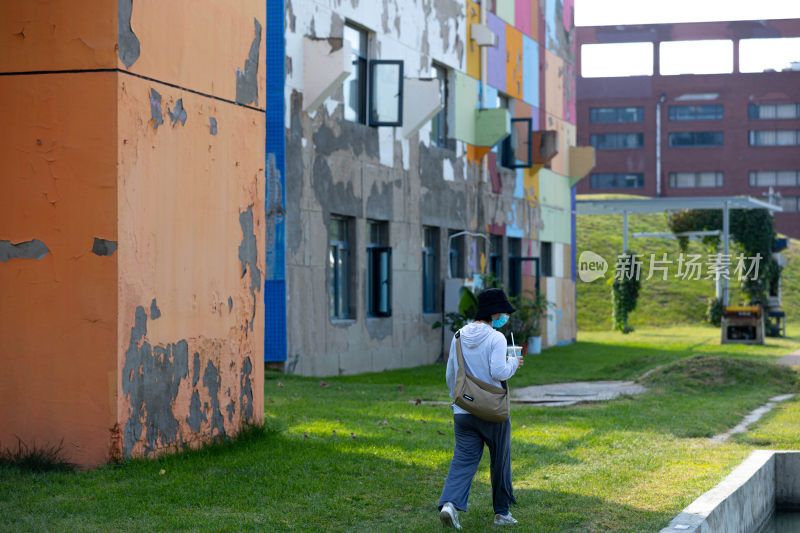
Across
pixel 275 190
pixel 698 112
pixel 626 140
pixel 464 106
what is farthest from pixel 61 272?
pixel 698 112

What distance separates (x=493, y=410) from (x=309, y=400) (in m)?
7.12

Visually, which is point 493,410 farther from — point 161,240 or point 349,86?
point 349,86

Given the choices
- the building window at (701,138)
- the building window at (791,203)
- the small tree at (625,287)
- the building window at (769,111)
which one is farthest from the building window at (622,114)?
the small tree at (625,287)

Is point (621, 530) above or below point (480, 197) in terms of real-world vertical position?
below

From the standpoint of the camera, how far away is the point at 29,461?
28.4 feet

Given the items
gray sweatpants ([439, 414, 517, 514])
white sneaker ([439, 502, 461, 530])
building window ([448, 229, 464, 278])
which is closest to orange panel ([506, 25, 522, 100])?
building window ([448, 229, 464, 278])

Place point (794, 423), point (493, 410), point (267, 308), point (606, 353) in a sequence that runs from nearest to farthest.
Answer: point (493, 410)
point (794, 423)
point (267, 308)
point (606, 353)

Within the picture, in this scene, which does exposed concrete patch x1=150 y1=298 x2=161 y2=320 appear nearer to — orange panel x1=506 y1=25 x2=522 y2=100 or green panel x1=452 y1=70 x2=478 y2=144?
green panel x1=452 y1=70 x2=478 y2=144

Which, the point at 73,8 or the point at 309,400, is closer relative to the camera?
the point at 73,8

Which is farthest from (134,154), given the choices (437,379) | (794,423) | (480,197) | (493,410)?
(480,197)

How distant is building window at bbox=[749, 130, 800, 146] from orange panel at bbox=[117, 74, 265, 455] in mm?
69327

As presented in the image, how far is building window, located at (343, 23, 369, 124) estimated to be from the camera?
67.5 ft

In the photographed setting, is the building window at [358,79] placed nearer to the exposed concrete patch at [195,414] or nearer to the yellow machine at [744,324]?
the exposed concrete patch at [195,414]

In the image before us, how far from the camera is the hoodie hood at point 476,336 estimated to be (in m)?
7.48
